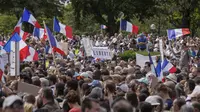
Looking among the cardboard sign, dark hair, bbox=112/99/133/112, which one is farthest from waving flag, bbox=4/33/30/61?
dark hair, bbox=112/99/133/112

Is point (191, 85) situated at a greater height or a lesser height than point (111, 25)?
lesser

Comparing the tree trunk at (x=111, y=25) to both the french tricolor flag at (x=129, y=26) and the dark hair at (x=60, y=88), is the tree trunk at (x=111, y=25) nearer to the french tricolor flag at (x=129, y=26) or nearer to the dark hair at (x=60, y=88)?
the french tricolor flag at (x=129, y=26)

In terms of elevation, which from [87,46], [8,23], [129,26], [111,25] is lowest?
[87,46]

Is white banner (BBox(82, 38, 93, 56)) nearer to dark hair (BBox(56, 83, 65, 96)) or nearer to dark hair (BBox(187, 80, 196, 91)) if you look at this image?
dark hair (BBox(187, 80, 196, 91))

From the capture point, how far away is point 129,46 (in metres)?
35.5

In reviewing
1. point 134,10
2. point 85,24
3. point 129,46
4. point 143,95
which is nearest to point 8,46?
point 143,95

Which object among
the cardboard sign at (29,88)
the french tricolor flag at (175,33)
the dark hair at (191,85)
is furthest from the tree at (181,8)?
the cardboard sign at (29,88)

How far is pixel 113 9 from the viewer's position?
167 ft

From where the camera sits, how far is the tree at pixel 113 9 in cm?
5016

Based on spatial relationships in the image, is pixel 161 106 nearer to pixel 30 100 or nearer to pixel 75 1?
pixel 30 100

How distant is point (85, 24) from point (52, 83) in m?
59.9

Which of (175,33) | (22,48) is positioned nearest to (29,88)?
(22,48)

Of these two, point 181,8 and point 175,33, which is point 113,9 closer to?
point 181,8

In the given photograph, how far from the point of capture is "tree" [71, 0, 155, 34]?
50156 millimetres
